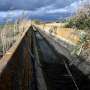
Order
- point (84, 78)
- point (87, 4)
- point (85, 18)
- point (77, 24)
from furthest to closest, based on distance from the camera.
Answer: point (77, 24) → point (85, 18) → point (87, 4) → point (84, 78)

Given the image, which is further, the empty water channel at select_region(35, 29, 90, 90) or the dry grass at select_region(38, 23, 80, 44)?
the dry grass at select_region(38, 23, 80, 44)

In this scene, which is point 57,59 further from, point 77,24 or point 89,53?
point 77,24

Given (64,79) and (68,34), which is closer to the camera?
(64,79)

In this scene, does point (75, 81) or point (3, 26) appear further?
point (3, 26)

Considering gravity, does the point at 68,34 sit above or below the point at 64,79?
below

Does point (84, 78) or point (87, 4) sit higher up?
point (87, 4)

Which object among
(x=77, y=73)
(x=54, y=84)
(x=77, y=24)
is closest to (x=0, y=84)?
(x=54, y=84)

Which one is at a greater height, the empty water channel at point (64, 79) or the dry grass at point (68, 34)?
the empty water channel at point (64, 79)

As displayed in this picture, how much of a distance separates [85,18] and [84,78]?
9226mm

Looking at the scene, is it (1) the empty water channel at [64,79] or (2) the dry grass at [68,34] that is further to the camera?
(2) the dry grass at [68,34]

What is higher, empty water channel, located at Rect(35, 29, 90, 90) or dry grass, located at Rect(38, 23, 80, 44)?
empty water channel, located at Rect(35, 29, 90, 90)

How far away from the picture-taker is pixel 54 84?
9422 mm

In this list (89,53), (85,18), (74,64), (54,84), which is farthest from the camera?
(85,18)

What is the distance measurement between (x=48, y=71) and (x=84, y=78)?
1.68m
